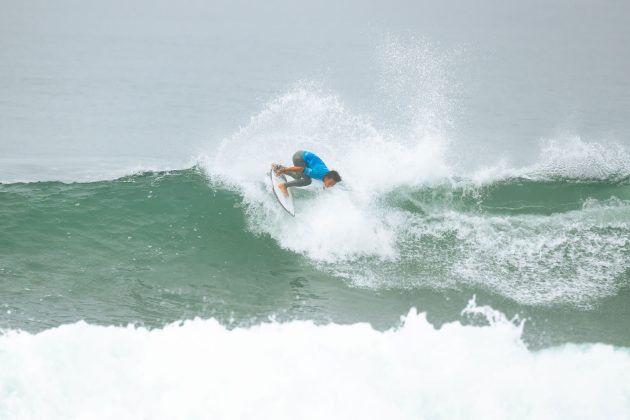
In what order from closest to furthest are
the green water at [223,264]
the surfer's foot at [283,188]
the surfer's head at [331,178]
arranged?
the green water at [223,264] < the surfer's head at [331,178] < the surfer's foot at [283,188]

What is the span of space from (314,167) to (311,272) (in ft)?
6.43

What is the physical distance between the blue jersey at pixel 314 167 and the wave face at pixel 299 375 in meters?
3.31

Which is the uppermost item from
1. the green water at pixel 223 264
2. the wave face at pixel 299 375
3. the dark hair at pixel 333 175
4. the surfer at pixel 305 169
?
the surfer at pixel 305 169

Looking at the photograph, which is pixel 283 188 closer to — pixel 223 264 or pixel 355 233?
pixel 355 233

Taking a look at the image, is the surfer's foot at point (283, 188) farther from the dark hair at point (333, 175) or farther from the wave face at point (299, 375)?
the wave face at point (299, 375)

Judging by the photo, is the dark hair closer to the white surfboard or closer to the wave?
the wave

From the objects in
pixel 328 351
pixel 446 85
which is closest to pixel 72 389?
pixel 328 351

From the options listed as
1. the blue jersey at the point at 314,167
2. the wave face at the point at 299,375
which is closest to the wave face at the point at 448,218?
the blue jersey at the point at 314,167

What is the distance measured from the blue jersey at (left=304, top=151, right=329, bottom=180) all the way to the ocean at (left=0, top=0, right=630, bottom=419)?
71cm

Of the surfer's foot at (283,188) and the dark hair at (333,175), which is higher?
the dark hair at (333,175)

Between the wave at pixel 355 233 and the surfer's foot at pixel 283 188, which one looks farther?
the surfer's foot at pixel 283 188

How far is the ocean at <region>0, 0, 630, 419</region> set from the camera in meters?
7.66

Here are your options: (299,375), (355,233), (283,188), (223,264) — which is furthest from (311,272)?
(299,375)

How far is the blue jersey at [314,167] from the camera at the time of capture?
1110 centimetres
